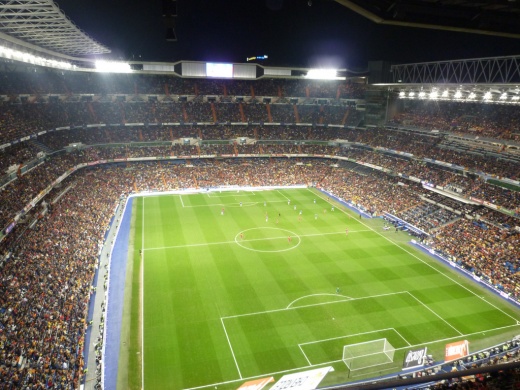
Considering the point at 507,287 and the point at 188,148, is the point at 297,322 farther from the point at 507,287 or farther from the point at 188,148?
the point at 188,148

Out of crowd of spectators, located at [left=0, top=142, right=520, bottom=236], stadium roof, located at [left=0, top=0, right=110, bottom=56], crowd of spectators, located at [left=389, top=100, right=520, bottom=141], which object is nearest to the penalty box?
crowd of spectators, located at [left=0, top=142, right=520, bottom=236]

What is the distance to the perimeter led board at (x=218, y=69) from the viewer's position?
67375mm

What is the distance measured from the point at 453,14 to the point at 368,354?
66.3ft

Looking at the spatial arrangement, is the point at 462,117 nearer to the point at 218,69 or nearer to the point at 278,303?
the point at 218,69

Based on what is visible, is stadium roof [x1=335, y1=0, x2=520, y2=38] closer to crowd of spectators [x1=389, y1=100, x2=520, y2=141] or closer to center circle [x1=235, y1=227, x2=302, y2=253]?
center circle [x1=235, y1=227, x2=302, y2=253]

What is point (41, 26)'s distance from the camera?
27.2 meters

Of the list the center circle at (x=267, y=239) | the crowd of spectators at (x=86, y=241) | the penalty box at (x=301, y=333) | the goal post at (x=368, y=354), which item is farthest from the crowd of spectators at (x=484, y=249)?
the center circle at (x=267, y=239)

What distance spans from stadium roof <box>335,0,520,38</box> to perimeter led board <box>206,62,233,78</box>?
216ft

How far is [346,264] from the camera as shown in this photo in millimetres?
33594

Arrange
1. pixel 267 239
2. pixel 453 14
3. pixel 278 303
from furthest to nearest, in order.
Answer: pixel 267 239, pixel 278 303, pixel 453 14

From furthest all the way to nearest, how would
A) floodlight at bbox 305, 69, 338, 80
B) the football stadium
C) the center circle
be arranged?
floodlight at bbox 305, 69, 338, 80, the center circle, the football stadium

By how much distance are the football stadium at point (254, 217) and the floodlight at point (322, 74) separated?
1.66 feet

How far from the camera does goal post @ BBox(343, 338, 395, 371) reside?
21.1 meters

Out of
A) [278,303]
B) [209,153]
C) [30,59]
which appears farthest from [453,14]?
[209,153]
